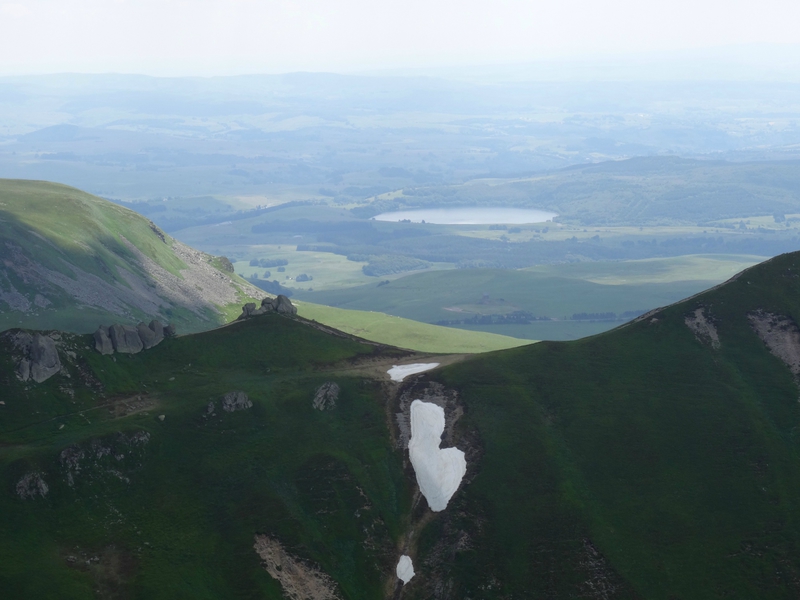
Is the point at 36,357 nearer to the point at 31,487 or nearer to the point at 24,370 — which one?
the point at 24,370

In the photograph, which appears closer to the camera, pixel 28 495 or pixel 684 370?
pixel 28 495

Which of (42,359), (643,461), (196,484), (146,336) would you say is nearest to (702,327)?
(643,461)

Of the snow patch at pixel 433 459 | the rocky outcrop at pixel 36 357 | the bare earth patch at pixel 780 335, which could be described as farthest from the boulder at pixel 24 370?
the bare earth patch at pixel 780 335

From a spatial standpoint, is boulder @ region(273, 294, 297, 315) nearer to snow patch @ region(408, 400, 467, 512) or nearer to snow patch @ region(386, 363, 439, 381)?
snow patch @ region(386, 363, 439, 381)

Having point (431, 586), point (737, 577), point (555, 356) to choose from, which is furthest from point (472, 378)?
point (737, 577)

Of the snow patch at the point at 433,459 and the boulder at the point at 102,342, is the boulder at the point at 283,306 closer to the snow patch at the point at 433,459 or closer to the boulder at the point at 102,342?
the boulder at the point at 102,342

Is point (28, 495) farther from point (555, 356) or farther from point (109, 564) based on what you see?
point (555, 356)
